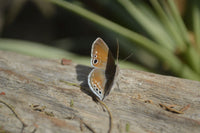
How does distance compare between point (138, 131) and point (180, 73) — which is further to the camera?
point (180, 73)

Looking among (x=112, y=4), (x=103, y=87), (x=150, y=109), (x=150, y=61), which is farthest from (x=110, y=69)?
(x=150, y=61)

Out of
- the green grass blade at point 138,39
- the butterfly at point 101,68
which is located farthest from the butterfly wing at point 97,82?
the green grass blade at point 138,39

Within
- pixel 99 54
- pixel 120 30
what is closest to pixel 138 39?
pixel 120 30

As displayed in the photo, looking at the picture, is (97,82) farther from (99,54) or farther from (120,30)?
(120,30)

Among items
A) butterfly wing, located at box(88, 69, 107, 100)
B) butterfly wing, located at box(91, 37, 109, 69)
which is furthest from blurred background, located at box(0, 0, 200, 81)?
butterfly wing, located at box(88, 69, 107, 100)

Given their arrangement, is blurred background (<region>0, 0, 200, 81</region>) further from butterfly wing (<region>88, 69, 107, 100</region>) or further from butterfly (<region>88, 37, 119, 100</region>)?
butterfly wing (<region>88, 69, 107, 100</region>)

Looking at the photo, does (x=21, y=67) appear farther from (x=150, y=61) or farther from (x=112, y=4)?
(x=150, y=61)
